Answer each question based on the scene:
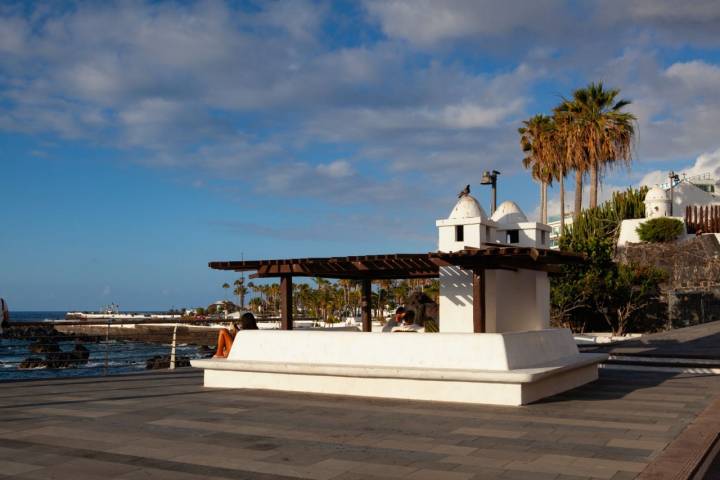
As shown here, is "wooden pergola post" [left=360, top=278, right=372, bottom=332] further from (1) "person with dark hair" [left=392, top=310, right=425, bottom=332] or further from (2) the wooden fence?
(2) the wooden fence

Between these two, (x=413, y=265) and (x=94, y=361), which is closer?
(x=413, y=265)

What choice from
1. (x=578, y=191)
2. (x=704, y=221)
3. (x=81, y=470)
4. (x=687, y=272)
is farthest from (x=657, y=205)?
(x=81, y=470)

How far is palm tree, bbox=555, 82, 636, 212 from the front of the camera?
3928cm

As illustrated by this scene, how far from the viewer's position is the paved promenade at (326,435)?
6.45 metres

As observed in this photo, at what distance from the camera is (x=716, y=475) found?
6.48 meters

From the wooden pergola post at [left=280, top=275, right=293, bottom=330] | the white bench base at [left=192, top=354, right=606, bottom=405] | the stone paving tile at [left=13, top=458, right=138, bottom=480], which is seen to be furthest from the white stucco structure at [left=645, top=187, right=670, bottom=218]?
the stone paving tile at [left=13, top=458, right=138, bottom=480]

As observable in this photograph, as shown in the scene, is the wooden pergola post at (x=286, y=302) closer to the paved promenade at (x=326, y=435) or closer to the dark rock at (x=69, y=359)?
the paved promenade at (x=326, y=435)

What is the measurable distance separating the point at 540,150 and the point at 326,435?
3756 centimetres

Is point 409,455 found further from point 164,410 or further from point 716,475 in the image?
point 164,410

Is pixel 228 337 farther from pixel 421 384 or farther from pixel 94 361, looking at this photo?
pixel 94 361

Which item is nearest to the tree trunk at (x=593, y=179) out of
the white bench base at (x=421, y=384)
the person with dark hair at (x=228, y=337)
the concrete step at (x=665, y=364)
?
the concrete step at (x=665, y=364)

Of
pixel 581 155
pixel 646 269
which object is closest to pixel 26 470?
pixel 646 269

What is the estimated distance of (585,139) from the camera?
39875 mm

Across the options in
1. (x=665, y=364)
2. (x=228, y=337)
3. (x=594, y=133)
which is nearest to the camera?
(x=228, y=337)
